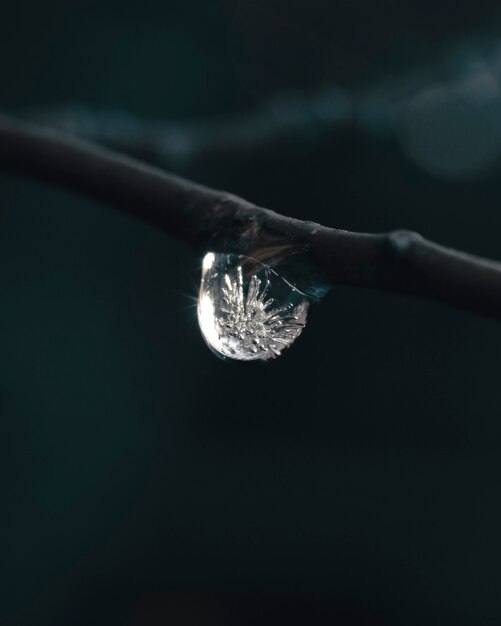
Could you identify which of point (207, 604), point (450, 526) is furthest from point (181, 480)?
point (450, 526)

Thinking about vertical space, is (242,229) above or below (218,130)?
below

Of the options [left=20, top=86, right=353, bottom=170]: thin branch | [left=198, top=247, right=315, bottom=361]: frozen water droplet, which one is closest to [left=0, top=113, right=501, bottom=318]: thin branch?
[left=198, top=247, right=315, bottom=361]: frozen water droplet

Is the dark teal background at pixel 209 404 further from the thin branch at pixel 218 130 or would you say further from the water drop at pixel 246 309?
the water drop at pixel 246 309

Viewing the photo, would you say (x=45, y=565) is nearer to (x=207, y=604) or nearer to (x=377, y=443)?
(x=207, y=604)

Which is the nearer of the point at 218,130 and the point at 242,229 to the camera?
the point at 242,229

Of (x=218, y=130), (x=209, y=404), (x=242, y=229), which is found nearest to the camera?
(x=242, y=229)

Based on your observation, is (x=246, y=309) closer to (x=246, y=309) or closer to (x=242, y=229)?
(x=246, y=309)

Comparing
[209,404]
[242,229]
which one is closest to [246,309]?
[242,229]

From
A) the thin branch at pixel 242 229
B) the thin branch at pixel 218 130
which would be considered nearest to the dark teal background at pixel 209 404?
the thin branch at pixel 218 130

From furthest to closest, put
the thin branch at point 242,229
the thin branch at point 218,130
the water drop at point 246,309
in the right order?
the thin branch at point 218,130, the water drop at point 246,309, the thin branch at point 242,229
